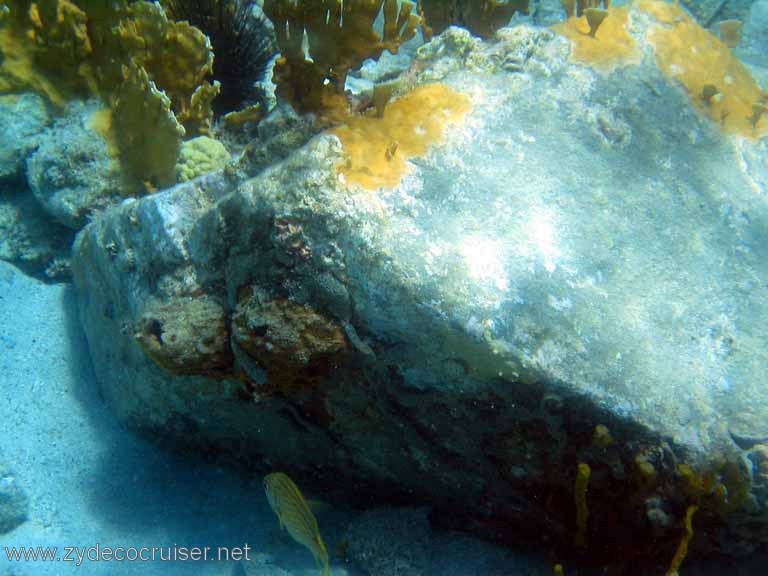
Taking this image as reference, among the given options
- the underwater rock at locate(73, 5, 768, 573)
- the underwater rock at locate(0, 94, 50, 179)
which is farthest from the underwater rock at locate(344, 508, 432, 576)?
the underwater rock at locate(0, 94, 50, 179)

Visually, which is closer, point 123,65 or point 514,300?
point 514,300

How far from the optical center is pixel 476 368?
2.06m

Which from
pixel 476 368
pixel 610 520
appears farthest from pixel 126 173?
pixel 610 520

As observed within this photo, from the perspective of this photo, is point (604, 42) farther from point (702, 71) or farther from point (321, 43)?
point (321, 43)

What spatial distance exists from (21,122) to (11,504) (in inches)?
113

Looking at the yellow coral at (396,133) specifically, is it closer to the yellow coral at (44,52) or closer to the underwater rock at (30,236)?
the yellow coral at (44,52)

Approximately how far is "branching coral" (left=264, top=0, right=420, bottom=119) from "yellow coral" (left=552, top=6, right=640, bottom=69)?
3.46ft

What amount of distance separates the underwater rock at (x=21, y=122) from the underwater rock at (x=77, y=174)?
257mm

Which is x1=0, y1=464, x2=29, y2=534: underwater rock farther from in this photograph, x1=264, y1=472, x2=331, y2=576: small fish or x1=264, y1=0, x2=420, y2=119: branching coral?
x1=264, y1=0, x2=420, y2=119: branching coral

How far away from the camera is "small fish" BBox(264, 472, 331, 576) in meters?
2.31

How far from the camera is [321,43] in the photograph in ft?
8.38

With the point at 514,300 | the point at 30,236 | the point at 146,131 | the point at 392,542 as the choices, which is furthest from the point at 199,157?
the point at 392,542

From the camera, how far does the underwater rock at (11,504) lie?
10.5ft

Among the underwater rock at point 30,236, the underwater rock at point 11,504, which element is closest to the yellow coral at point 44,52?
the underwater rock at point 30,236
